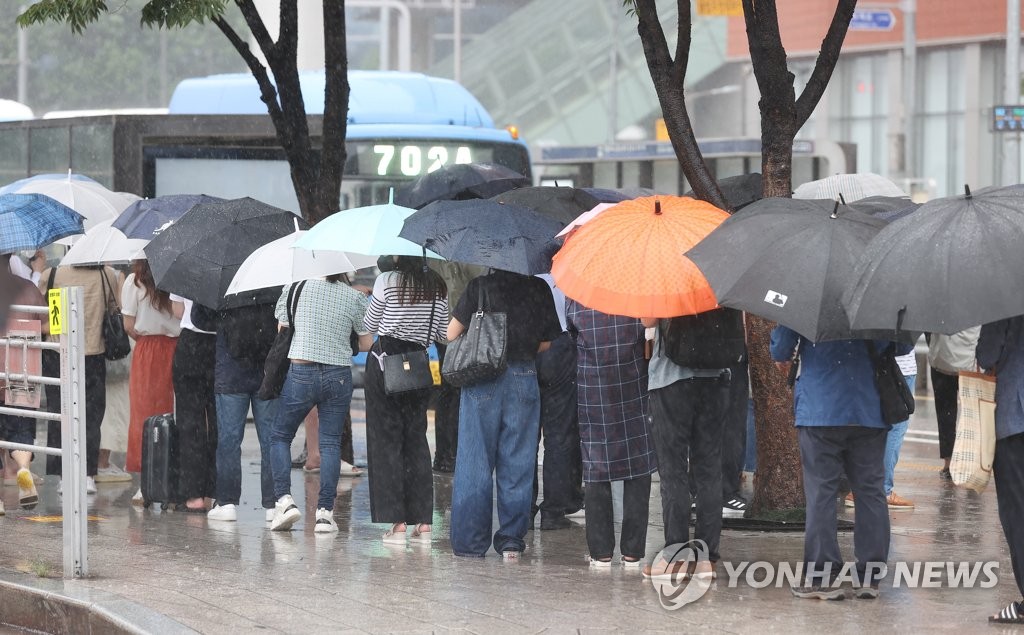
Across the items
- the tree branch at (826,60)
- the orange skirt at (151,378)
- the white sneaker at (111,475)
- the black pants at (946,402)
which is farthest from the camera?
the black pants at (946,402)

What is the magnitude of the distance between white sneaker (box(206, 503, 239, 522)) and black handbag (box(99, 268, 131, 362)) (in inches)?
69.4

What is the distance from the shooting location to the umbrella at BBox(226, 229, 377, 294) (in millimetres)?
9141

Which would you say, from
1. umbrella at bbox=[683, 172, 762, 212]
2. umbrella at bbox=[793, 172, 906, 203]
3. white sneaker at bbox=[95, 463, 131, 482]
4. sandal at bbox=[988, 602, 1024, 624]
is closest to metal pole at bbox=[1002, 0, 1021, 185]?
umbrella at bbox=[793, 172, 906, 203]

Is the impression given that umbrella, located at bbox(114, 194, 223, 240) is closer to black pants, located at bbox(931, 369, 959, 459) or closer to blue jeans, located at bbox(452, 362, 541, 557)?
blue jeans, located at bbox(452, 362, 541, 557)

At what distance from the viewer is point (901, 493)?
438 inches

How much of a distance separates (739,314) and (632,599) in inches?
59.5

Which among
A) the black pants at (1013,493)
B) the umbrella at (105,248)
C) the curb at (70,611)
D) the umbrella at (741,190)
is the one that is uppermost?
the umbrella at (741,190)

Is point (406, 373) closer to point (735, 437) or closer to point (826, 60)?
point (735, 437)

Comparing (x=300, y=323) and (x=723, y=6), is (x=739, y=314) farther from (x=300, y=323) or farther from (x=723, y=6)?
(x=723, y=6)

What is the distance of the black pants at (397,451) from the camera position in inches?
356

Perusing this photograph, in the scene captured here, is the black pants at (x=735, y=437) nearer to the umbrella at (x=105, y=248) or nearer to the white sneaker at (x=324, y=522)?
the white sneaker at (x=324, y=522)

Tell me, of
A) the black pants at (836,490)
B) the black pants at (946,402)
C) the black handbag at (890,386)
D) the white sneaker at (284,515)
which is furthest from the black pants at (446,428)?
the black handbag at (890,386)

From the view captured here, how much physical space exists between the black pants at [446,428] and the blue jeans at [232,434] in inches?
87.1

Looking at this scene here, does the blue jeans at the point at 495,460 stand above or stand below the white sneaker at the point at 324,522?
above
